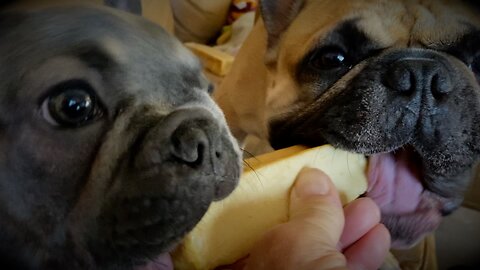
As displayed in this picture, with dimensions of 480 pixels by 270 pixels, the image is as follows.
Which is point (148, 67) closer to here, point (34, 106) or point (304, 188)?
point (34, 106)

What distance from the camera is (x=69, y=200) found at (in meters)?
0.65

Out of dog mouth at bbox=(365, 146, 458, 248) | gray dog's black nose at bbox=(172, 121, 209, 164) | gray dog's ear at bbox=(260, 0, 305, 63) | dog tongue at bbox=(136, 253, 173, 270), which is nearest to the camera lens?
gray dog's black nose at bbox=(172, 121, 209, 164)

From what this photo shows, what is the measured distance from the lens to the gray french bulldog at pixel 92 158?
63 centimetres

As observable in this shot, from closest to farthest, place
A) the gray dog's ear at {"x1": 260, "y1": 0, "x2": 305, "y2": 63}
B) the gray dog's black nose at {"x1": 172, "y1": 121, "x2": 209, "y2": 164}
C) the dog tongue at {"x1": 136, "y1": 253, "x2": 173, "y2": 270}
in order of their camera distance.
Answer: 1. the gray dog's black nose at {"x1": 172, "y1": 121, "x2": 209, "y2": 164}
2. the dog tongue at {"x1": 136, "y1": 253, "x2": 173, "y2": 270}
3. the gray dog's ear at {"x1": 260, "y1": 0, "x2": 305, "y2": 63}

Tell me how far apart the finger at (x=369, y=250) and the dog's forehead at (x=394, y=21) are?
1.01 ft

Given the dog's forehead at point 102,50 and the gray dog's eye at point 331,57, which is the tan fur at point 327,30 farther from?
the dog's forehead at point 102,50

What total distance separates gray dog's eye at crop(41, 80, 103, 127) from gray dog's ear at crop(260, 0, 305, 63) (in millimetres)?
524

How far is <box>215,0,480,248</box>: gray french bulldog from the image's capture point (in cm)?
80

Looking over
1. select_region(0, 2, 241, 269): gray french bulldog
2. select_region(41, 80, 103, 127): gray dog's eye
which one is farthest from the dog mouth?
select_region(41, 80, 103, 127): gray dog's eye

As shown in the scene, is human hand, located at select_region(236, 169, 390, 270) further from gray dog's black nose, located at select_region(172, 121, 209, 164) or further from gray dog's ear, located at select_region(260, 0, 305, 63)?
gray dog's ear, located at select_region(260, 0, 305, 63)

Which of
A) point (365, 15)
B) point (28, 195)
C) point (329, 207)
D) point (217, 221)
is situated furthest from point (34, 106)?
point (365, 15)

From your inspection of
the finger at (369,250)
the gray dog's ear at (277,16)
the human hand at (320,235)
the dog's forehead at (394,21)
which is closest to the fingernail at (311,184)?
the human hand at (320,235)

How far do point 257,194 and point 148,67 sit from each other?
23 cm

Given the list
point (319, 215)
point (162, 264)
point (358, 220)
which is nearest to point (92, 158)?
point (162, 264)
